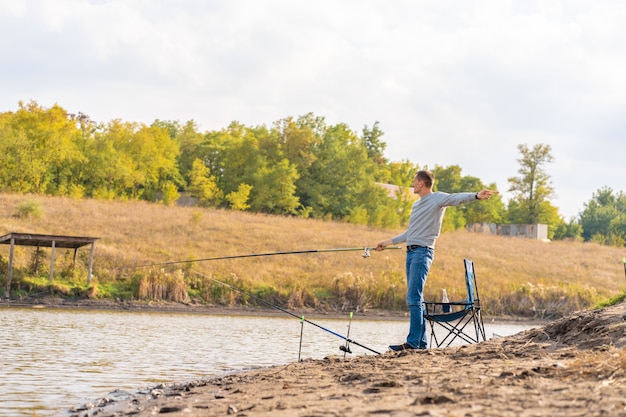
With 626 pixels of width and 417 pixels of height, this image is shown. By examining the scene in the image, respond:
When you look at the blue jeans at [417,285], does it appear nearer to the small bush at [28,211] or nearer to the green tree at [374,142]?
the small bush at [28,211]

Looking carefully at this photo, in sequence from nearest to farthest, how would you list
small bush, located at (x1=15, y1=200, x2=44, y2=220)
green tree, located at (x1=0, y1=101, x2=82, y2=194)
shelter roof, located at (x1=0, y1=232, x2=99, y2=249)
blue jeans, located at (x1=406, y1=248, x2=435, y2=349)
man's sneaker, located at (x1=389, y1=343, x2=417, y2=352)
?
1. blue jeans, located at (x1=406, y1=248, x2=435, y2=349)
2. man's sneaker, located at (x1=389, y1=343, x2=417, y2=352)
3. shelter roof, located at (x1=0, y1=232, x2=99, y2=249)
4. small bush, located at (x1=15, y1=200, x2=44, y2=220)
5. green tree, located at (x1=0, y1=101, x2=82, y2=194)

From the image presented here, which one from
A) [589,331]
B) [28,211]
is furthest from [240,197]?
[589,331]

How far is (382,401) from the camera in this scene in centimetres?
511

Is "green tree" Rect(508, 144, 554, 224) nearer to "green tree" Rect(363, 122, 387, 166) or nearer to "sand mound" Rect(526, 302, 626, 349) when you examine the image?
"green tree" Rect(363, 122, 387, 166)

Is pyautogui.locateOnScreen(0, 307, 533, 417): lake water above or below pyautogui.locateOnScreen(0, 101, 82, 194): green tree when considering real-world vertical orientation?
below

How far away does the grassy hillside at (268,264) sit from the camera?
31.4 meters

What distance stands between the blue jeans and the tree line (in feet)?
155

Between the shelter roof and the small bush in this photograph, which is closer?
the shelter roof

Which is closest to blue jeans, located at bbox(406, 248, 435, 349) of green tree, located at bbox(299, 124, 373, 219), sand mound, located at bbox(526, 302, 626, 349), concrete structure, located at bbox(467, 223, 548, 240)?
sand mound, located at bbox(526, 302, 626, 349)

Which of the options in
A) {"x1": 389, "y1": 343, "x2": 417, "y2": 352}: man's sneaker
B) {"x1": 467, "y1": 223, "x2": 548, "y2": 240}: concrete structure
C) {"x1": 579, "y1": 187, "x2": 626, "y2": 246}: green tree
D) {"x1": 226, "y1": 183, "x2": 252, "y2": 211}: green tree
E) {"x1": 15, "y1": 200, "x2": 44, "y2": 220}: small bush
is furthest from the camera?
{"x1": 579, "y1": 187, "x2": 626, "y2": 246}: green tree

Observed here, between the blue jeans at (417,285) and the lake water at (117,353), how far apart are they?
1.54 meters

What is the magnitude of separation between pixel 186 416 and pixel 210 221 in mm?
42965

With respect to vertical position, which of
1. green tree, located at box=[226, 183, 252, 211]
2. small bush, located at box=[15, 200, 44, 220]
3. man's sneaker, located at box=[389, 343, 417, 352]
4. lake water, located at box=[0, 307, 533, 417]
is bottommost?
lake water, located at box=[0, 307, 533, 417]

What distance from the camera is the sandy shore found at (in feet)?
15.3
